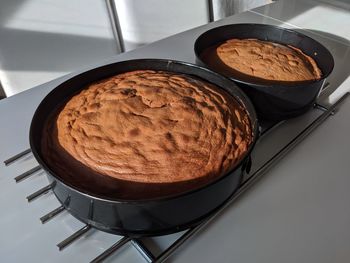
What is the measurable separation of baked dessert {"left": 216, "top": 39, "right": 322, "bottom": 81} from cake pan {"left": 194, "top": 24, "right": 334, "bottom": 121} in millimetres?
21

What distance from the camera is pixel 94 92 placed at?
631 millimetres

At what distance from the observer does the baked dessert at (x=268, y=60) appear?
2.47 ft

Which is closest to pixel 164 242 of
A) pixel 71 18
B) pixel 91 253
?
pixel 91 253

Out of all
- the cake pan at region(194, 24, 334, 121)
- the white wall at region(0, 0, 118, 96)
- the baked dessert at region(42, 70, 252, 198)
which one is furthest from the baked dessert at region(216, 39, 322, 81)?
the white wall at region(0, 0, 118, 96)

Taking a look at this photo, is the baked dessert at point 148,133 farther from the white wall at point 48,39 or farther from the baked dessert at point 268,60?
the white wall at point 48,39

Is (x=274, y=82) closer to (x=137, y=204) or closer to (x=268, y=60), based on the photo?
(x=268, y=60)

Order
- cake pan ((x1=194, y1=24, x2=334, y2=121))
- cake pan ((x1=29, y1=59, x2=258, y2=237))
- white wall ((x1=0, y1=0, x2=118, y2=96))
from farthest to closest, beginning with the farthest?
white wall ((x1=0, y1=0, x2=118, y2=96)), cake pan ((x1=194, y1=24, x2=334, y2=121)), cake pan ((x1=29, y1=59, x2=258, y2=237))

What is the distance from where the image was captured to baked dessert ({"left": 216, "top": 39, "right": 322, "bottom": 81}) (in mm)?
752

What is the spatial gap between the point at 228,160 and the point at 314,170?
0.73 feet

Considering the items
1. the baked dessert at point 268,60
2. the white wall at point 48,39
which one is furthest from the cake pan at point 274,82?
the white wall at point 48,39

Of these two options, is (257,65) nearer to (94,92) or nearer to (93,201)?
(94,92)

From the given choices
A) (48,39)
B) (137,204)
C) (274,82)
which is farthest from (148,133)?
(48,39)

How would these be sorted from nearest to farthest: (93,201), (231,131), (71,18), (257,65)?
1. (93,201)
2. (231,131)
3. (257,65)
4. (71,18)

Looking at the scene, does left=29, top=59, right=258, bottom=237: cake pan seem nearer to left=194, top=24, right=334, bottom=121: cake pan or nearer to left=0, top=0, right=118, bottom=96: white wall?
left=194, top=24, right=334, bottom=121: cake pan
